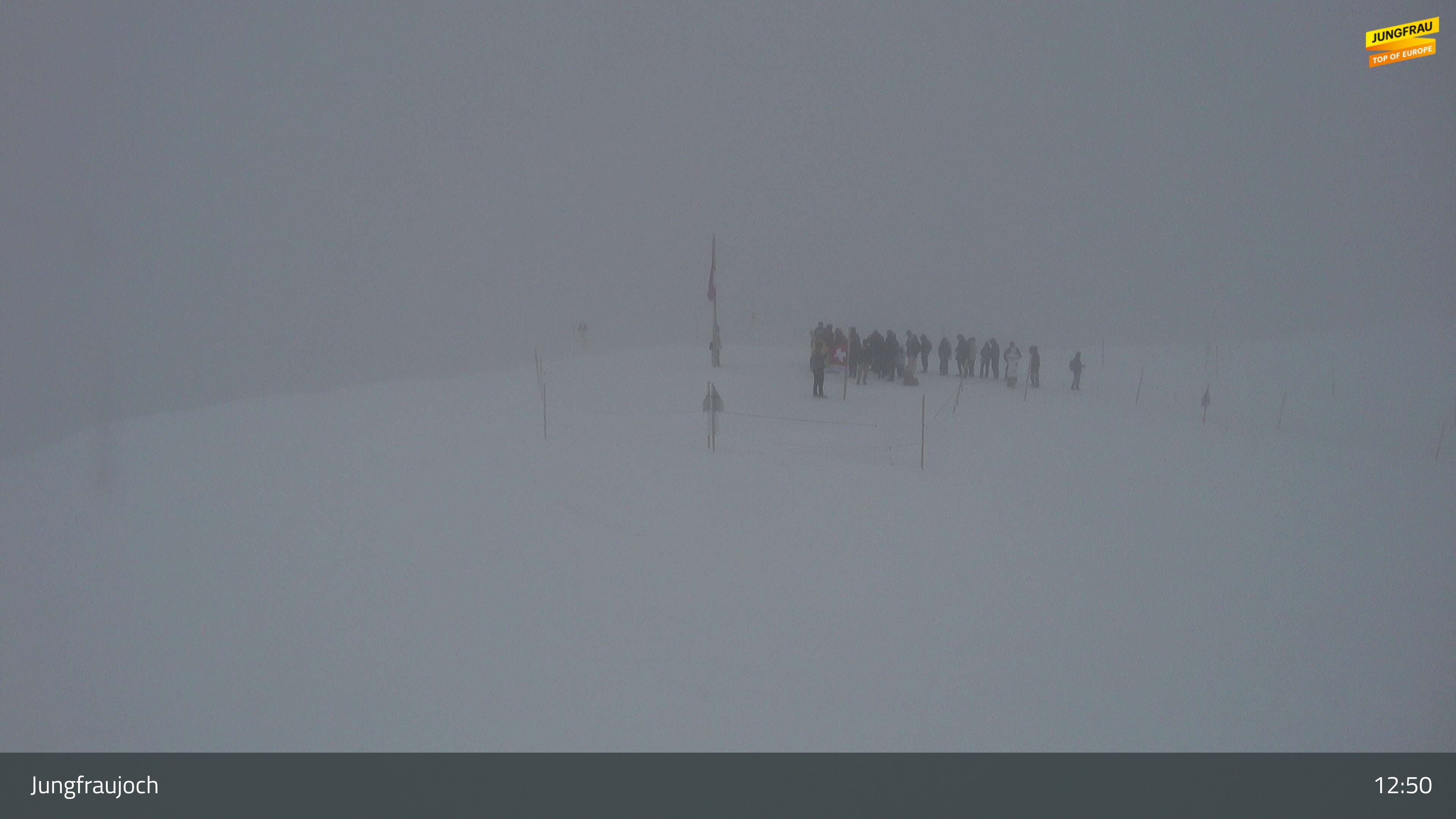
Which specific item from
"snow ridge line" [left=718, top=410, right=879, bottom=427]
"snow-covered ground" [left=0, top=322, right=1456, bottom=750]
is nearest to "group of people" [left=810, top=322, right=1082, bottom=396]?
"snow ridge line" [left=718, top=410, right=879, bottom=427]

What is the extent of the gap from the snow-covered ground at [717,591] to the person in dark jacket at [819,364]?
234cm

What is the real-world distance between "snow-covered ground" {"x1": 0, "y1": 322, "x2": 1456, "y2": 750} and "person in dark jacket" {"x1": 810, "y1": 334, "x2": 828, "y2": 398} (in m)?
2.34

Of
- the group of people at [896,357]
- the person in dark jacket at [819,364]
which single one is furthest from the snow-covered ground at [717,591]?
the group of people at [896,357]

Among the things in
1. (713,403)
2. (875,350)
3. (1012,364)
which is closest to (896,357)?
(875,350)

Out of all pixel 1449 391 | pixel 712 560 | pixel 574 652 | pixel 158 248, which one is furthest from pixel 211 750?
pixel 158 248

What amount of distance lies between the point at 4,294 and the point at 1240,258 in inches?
8515

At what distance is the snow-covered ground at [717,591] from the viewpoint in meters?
6.23

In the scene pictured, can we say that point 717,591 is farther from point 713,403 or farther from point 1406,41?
point 1406,41

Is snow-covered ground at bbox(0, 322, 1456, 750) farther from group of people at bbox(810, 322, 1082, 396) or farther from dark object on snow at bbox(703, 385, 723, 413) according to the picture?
group of people at bbox(810, 322, 1082, 396)

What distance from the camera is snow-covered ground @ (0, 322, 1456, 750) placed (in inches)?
245

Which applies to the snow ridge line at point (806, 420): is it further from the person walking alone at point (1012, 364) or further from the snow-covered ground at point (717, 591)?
the person walking alone at point (1012, 364)

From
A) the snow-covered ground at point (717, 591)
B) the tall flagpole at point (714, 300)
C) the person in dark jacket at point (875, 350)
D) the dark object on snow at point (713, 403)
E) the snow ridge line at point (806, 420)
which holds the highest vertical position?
the tall flagpole at point (714, 300)
